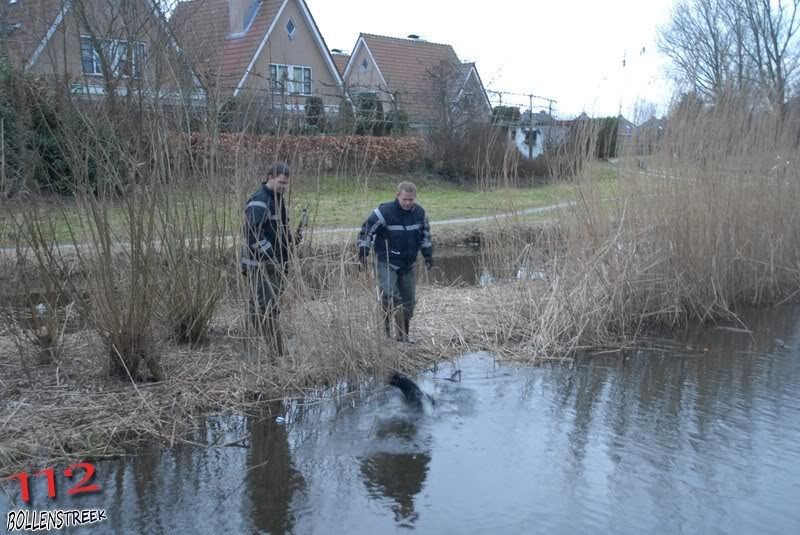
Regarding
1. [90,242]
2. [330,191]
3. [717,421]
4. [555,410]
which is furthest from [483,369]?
[90,242]

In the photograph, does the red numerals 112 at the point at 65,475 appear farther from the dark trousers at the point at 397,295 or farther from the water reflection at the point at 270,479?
the dark trousers at the point at 397,295

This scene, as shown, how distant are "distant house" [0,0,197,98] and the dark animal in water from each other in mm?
3243

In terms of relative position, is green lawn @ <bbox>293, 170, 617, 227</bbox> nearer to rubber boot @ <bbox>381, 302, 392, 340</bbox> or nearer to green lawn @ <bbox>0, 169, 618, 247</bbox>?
green lawn @ <bbox>0, 169, 618, 247</bbox>

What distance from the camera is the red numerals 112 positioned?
468 cm

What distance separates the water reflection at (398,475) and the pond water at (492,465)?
0.04ft

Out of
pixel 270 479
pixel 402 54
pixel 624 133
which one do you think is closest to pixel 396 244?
pixel 270 479

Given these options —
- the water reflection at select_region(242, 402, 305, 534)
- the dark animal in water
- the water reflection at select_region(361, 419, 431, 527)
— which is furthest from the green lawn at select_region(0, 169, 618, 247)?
the water reflection at select_region(361, 419, 431, 527)

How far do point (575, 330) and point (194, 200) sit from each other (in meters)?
4.34

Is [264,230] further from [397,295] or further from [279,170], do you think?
[397,295]

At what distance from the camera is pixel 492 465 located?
535 centimetres

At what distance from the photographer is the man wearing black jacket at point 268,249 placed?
20.8ft

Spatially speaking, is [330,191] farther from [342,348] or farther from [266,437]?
[266,437]

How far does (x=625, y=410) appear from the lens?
654 centimetres

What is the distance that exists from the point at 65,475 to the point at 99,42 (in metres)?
3.09
